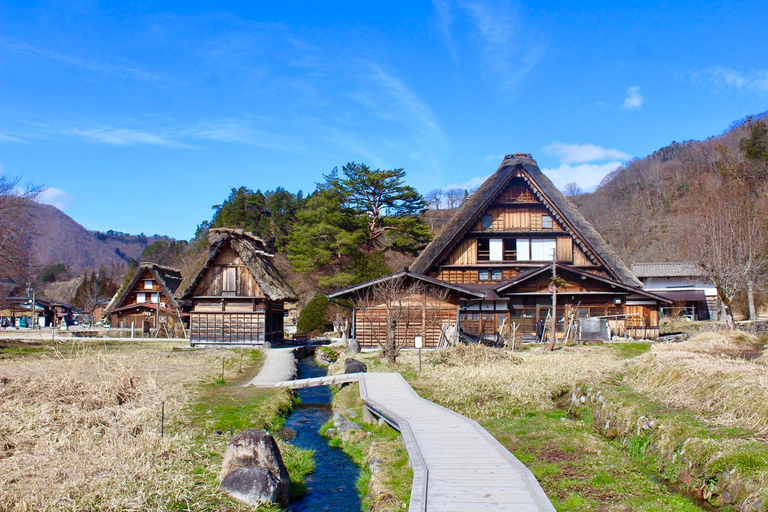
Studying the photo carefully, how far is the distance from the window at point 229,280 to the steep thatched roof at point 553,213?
36.0 feet

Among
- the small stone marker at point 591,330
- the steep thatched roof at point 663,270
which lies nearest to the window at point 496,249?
the small stone marker at point 591,330

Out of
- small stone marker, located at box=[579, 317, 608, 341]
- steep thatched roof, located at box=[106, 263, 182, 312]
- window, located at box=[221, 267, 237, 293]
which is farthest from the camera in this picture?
steep thatched roof, located at box=[106, 263, 182, 312]

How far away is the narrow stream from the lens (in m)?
9.56

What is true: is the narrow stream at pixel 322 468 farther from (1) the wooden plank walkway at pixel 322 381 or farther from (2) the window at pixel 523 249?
(2) the window at pixel 523 249

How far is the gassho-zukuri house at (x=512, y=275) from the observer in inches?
1179

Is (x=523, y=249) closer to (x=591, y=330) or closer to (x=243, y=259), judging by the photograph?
(x=591, y=330)

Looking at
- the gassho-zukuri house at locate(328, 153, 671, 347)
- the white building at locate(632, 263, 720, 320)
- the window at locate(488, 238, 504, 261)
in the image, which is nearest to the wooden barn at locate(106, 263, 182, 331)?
the gassho-zukuri house at locate(328, 153, 671, 347)

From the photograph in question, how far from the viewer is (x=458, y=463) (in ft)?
29.5

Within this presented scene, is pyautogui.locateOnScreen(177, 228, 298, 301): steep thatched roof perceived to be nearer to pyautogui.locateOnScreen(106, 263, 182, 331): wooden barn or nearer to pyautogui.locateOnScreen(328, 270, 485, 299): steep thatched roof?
pyautogui.locateOnScreen(328, 270, 485, 299): steep thatched roof

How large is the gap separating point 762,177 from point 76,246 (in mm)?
200701

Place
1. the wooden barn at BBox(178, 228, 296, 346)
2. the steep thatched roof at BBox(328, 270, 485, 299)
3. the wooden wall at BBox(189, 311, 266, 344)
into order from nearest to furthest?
the steep thatched roof at BBox(328, 270, 485, 299) < the wooden barn at BBox(178, 228, 296, 346) < the wooden wall at BBox(189, 311, 266, 344)

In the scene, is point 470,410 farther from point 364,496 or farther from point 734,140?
point 734,140

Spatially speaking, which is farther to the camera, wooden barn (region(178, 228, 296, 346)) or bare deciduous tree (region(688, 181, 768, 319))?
wooden barn (region(178, 228, 296, 346))

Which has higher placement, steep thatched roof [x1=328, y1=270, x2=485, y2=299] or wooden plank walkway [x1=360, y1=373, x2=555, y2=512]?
steep thatched roof [x1=328, y1=270, x2=485, y2=299]
